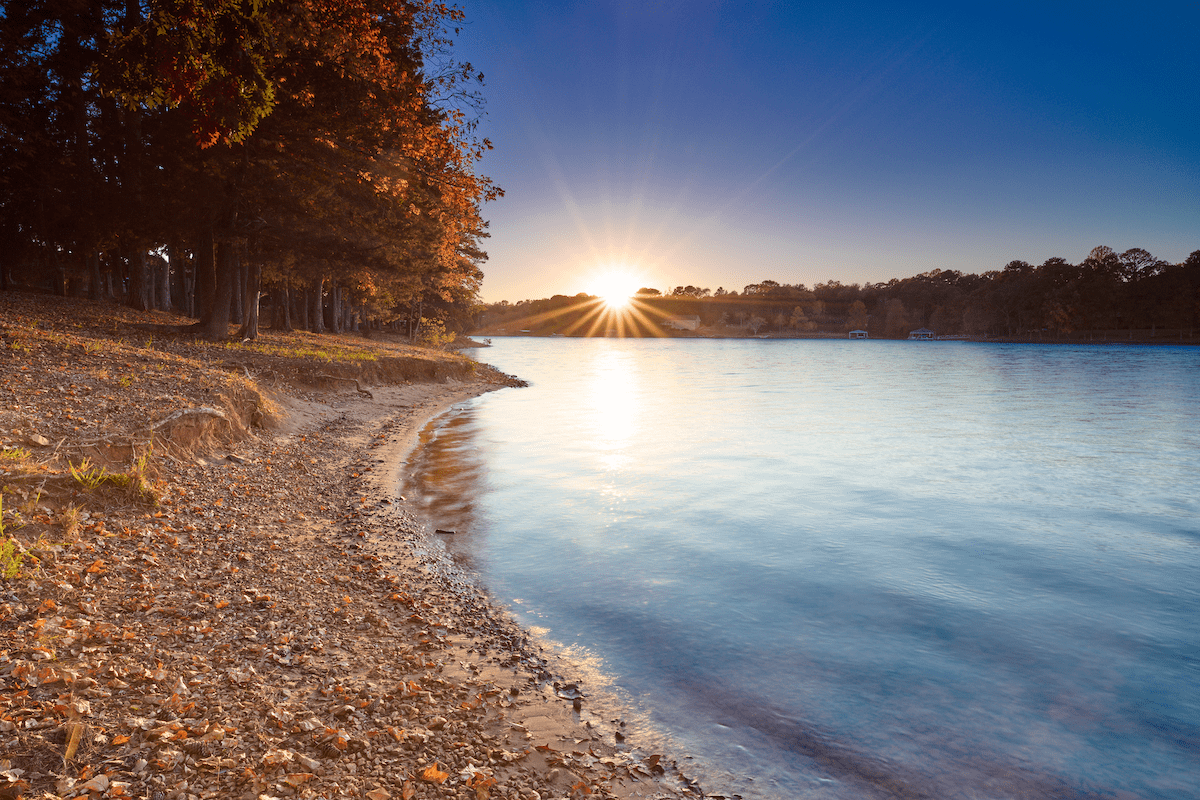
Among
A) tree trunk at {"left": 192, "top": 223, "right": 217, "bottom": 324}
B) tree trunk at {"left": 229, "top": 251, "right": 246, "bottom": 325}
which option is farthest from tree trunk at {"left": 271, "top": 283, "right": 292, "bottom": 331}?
tree trunk at {"left": 192, "top": 223, "right": 217, "bottom": 324}

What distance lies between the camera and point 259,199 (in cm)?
2177

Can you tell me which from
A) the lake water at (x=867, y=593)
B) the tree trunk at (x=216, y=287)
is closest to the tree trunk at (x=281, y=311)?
the tree trunk at (x=216, y=287)

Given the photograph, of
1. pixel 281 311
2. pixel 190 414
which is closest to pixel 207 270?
pixel 190 414

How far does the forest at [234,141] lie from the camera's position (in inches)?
424

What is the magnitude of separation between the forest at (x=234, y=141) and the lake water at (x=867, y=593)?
8.50 m

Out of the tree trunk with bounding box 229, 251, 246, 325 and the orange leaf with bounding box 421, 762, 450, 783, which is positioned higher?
the tree trunk with bounding box 229, 251, 246, 325

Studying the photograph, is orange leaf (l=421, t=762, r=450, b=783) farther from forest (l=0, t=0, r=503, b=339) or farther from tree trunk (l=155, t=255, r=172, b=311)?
tree trunk (l=155, t=255, r=172, b=311)

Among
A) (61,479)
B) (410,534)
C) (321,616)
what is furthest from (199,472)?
(321,616)

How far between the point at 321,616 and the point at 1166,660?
10062mm

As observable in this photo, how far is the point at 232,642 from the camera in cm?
546

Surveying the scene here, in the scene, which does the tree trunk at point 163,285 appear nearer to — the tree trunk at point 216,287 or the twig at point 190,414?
the tree trunk at point 216,287

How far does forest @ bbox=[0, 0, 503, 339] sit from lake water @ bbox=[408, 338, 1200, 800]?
335 inches

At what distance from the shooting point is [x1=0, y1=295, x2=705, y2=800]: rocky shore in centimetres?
386

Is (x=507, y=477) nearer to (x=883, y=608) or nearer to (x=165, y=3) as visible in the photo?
(x=883, y=608)
